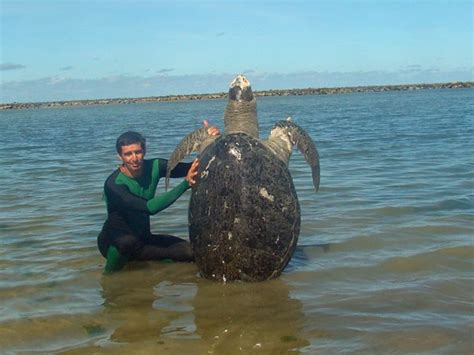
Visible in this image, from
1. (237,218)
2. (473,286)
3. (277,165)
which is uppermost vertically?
(277,165)

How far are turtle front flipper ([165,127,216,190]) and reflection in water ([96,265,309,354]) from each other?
1.21m

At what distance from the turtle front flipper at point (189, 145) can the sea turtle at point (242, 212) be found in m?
0.52

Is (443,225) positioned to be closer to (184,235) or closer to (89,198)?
(184,235)

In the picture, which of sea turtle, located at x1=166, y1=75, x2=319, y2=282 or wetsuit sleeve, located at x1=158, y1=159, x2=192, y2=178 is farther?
→ wetsuit sleeve, located at x1=158, y1=159, x2=192, y2=178

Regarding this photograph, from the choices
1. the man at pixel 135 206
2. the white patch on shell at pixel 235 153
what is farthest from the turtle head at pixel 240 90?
the white patch on shell at pixel 235 153

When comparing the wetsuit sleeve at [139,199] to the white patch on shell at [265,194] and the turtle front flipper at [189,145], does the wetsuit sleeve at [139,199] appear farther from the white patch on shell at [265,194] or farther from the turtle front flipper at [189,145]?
the white patch on shell at [265,194]

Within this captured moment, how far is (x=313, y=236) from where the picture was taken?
25.7ft

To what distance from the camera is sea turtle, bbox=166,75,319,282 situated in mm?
5668

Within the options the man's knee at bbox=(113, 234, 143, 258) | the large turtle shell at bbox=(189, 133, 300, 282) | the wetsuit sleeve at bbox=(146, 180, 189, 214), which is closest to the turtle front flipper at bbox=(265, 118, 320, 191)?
the large turtle shell at bbox=(189, 133, 300, 282)

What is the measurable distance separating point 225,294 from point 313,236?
2494 mm

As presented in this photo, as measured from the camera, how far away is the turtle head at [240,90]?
22.6 feet

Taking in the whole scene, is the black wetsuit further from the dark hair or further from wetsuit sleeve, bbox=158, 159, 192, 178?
the dark hair

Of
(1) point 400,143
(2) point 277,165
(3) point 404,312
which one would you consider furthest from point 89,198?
(1) point 400,143

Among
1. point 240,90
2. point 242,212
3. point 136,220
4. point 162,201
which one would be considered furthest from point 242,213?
point 240,90
